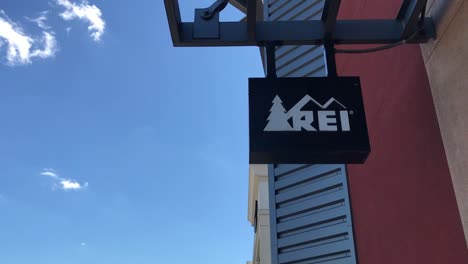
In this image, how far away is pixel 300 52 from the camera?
851 cm

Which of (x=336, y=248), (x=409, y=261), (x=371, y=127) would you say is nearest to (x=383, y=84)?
(x=371, y=127)

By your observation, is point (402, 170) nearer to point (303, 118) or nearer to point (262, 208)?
point (303, 118)

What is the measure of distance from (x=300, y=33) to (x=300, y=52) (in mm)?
5181

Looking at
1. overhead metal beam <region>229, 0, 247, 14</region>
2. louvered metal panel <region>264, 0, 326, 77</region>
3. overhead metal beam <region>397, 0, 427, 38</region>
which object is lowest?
overhead metal beam <region>397, 0, 427, 38</region>

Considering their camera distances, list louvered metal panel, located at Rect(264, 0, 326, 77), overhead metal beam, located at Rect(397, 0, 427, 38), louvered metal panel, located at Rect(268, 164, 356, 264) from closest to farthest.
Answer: overhead metal beam, located at Rect(397, 0, 427, 38) < louvered metal panel, located at Rect(268, 164, 356, 264) < louvered metal panel, located at Rect(264, 0, 326, 77)

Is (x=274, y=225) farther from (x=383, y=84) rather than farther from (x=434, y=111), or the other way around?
(x=434, y=111)

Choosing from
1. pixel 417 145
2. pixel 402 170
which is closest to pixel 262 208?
pixel 402 170

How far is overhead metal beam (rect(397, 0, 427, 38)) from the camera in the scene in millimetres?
3092

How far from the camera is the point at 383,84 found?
14.0 ft

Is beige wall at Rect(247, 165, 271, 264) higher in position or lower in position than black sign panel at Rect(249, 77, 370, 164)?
higher

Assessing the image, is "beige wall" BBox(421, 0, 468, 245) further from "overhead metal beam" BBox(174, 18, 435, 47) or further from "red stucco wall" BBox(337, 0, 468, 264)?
"overhead metal beam" BBox(174, 18, 435, 47)

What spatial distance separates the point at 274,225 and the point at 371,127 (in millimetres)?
3412

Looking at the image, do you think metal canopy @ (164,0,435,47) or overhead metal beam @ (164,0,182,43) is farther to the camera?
metal canopy @ (164,0,435,47)

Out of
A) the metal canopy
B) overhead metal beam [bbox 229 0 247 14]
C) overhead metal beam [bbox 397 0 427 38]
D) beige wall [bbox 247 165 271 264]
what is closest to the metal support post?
the metal canopy
